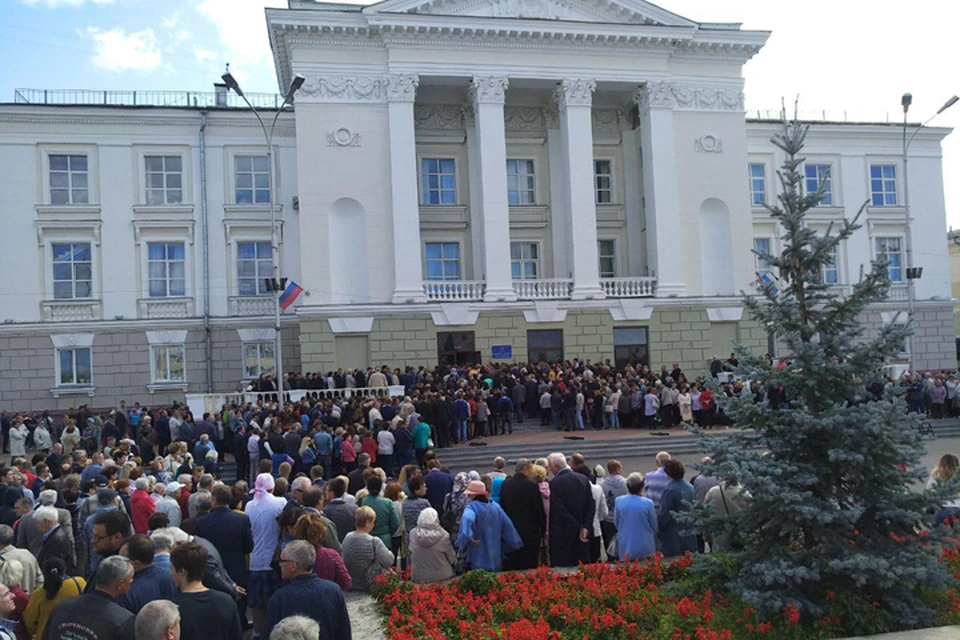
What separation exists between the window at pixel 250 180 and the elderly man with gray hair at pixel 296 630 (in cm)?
3228

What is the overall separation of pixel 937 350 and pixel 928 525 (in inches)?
1514

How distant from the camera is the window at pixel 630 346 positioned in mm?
33906

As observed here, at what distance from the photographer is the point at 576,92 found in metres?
33.8

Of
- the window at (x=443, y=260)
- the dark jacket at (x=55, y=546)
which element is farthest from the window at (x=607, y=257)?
the dark jacket at (x=55, y=546)

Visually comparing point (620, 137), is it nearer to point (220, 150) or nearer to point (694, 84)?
point (694, 84)

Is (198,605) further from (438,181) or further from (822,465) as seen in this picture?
(438,181)

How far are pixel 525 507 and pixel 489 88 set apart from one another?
26.1 meters

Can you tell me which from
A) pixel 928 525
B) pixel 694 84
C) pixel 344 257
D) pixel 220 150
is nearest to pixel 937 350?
pixel 694 84

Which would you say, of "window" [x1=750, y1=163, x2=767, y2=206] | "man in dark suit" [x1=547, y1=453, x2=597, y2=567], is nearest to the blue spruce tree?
"man in dark suit" [x1=547, y1=453, x2=597, y2=567]

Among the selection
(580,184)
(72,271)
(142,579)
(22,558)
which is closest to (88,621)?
(142,579)

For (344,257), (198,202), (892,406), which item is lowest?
(892,406)

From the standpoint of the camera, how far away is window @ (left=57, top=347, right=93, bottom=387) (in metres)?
32.4

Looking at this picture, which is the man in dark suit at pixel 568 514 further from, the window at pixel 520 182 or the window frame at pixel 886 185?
the window frame at pixel 886 185

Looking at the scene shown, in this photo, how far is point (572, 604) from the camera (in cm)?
780
